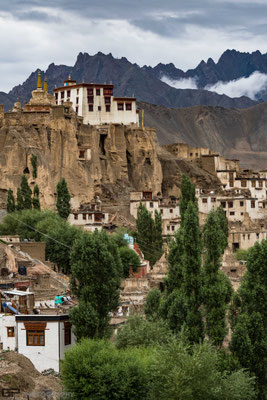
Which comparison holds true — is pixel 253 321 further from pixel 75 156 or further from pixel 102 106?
pixel 102 106

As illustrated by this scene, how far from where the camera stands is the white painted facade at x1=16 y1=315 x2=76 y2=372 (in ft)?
92.0

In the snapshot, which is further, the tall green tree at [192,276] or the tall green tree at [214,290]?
the tall green tree at [214,290]

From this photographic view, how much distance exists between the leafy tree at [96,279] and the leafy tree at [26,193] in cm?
2908

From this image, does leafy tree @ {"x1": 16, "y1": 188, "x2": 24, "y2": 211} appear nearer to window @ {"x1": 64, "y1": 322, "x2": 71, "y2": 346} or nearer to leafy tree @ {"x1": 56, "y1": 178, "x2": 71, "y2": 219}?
leafy tree @ {"x1": 56, "y1": 178, "x2": 71, "y2": 219}

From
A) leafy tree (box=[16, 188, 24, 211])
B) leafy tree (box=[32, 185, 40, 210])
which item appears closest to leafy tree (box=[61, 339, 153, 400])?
leafy tree (box=[16, 188, 24, 211])

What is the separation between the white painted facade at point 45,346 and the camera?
28.0 m

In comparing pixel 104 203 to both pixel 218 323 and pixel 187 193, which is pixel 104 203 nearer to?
pixel 187 193

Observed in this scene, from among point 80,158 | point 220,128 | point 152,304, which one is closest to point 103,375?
point 152,304

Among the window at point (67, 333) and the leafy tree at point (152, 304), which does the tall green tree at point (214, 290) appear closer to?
the leafy tree at point (152, 304)

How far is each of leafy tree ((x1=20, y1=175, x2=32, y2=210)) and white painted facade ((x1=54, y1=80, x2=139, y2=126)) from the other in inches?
814

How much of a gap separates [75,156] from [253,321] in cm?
4369

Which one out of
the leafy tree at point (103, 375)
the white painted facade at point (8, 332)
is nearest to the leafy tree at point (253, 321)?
the leafy tree at point (103, 375)

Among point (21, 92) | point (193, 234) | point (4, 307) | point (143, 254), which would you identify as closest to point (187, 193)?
point (143, 254)

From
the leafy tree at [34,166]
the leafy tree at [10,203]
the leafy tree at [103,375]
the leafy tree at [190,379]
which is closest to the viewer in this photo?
the leafy tree at [103,375]
